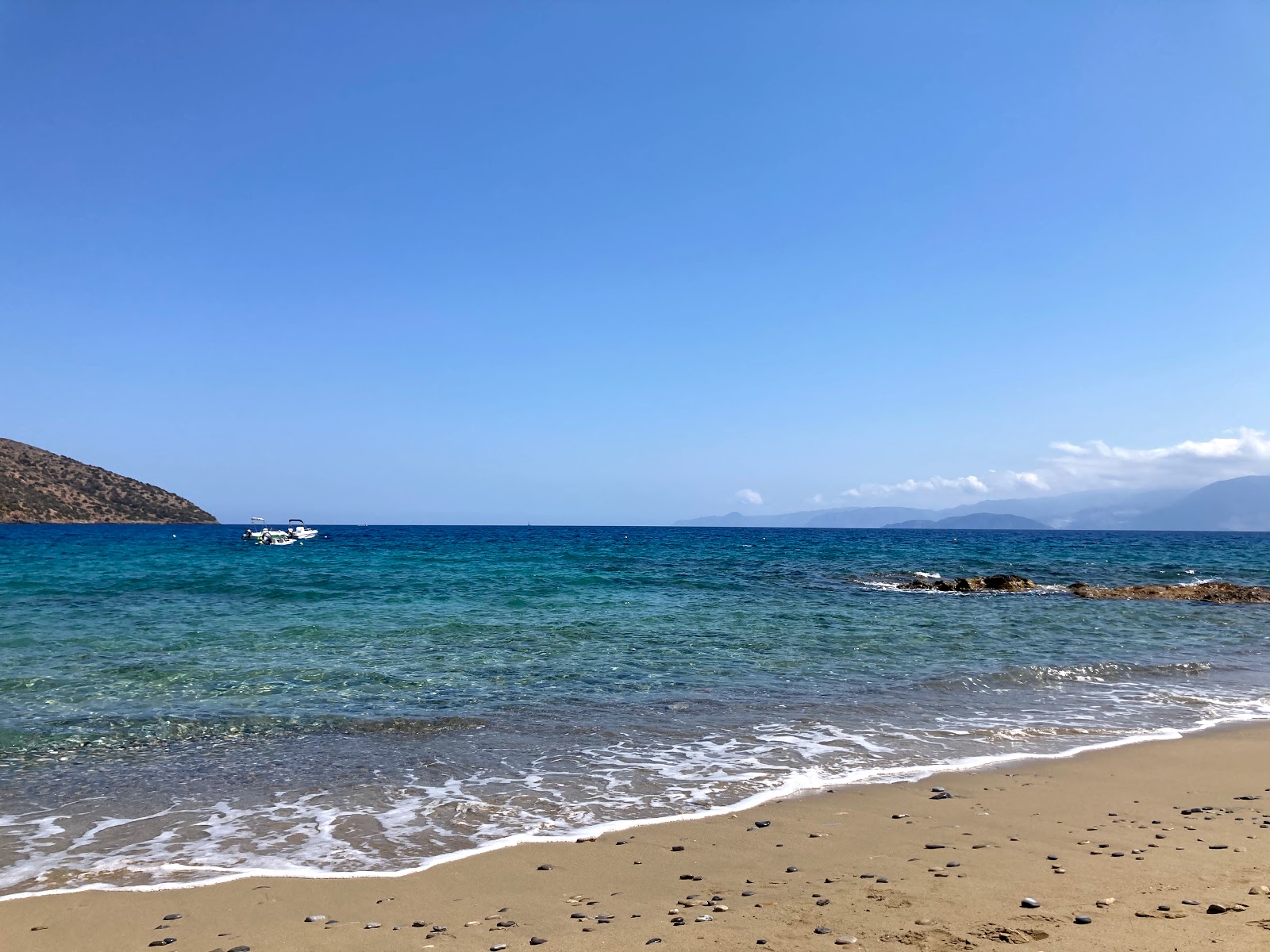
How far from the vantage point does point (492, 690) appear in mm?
13820

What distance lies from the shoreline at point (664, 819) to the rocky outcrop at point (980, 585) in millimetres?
25542

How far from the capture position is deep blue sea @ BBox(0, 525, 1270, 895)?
782cm

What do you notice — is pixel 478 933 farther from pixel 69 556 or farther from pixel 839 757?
pixel 69 556

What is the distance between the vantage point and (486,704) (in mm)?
12852

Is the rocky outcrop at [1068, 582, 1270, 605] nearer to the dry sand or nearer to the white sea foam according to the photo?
the white sea foam

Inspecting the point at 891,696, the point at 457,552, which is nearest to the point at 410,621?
the point at 891,696

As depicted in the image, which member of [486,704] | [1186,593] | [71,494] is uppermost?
[71,494]

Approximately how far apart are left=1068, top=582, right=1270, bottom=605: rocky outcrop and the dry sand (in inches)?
1135

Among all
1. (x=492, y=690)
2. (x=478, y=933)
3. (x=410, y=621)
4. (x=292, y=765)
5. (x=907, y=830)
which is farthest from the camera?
(x=410, y=621)

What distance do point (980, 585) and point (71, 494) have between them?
455 feet

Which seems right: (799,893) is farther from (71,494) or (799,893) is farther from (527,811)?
(71,494)

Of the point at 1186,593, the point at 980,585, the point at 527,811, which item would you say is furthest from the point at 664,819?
the point at 1186,593

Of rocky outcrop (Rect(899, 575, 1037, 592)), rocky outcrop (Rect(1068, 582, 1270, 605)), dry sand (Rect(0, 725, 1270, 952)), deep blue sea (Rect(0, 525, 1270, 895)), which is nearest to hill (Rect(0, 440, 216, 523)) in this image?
deep blue sea (Rect(0, 525, 1270, 895))

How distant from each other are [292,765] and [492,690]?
4.56m
